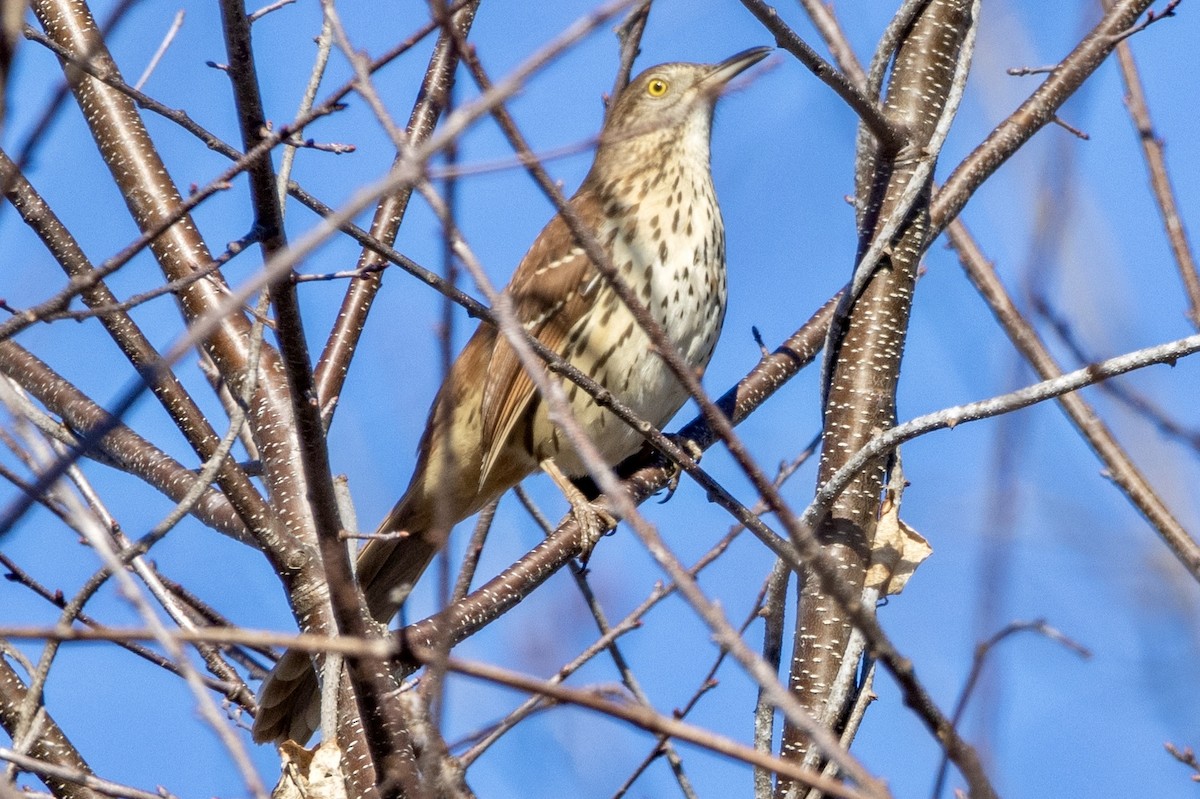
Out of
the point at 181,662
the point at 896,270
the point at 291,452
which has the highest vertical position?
the point at 896,270

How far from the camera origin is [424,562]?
14.2 feet

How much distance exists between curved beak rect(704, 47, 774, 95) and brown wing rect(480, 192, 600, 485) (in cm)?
59

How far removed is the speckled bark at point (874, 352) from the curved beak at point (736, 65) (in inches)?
45.0

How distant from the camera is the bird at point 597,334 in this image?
445 centimetres

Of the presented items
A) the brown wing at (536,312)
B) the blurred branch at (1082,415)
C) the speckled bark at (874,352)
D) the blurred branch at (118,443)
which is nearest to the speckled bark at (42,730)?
the blurred branch at (118,443)

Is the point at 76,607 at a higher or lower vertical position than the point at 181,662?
higher

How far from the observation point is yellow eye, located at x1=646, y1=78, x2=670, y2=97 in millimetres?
5285

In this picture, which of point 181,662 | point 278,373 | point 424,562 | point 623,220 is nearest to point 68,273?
point 278,373

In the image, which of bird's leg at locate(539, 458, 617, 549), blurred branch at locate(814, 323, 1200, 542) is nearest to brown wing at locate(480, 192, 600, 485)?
bird's leg at locate(539, 458, 617, 549)

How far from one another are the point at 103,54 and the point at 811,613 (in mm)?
2462

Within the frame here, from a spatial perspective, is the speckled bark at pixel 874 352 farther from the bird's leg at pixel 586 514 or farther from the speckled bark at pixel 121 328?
the speckled bark at pixel 121 328

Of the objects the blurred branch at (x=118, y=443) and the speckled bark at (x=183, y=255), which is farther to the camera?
the blurred branch at (x=118, y=443)

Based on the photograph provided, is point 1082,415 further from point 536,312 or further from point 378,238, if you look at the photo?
point 378,238

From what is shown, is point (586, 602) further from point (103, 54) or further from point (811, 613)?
point (103, 54)
